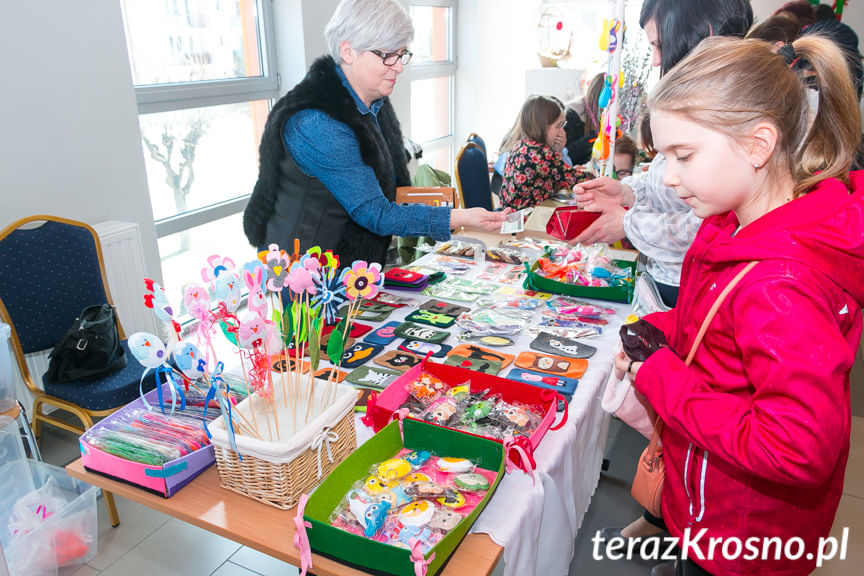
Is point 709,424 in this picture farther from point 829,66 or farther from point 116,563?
point 116,563

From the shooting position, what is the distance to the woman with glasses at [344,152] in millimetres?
1789

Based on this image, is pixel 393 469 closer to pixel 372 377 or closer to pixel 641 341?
pixel 372 377

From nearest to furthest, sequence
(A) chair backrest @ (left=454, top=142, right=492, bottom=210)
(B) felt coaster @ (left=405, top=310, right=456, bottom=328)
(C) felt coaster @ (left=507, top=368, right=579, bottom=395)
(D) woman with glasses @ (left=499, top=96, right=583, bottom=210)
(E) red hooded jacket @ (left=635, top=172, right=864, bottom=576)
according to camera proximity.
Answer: (E) red hooded jacket @ (left=635, top=172, right=864, bottom=576) < (C) felt coaster @ (left=507, top=368, right=579, bottom=395) < (B) felt coaster @ (left=405, top=310, right=456, bottom=328) < (D) woman with glasses @ (left=499, top=96, right=583, bottom=210) < (A) chair backrest @ (left=454, top=142, right=492, bottom=210)

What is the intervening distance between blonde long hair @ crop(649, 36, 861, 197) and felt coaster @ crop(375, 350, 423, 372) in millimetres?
900

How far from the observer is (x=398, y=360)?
61.1 inches

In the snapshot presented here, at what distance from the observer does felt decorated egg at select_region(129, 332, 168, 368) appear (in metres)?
0.98

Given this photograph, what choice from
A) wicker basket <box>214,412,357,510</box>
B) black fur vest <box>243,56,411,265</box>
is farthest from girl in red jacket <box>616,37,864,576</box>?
black fur vest <box>243,56,411,265</box>

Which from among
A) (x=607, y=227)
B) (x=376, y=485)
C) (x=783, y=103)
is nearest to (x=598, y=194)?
(x=607, y=227)

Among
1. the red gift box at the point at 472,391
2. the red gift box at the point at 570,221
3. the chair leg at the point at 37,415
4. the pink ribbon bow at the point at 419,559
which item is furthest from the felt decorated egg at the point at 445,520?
the chair leg at the point at 37,415

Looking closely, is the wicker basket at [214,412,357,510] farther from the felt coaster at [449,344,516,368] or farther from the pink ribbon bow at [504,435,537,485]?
the felt coaster at [449,344,516,368]

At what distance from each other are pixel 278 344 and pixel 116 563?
133cm

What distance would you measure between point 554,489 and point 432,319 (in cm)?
72

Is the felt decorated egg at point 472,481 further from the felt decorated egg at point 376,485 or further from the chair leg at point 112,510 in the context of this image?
the chair leg at point 112,510

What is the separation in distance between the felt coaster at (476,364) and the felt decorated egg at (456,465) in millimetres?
349
